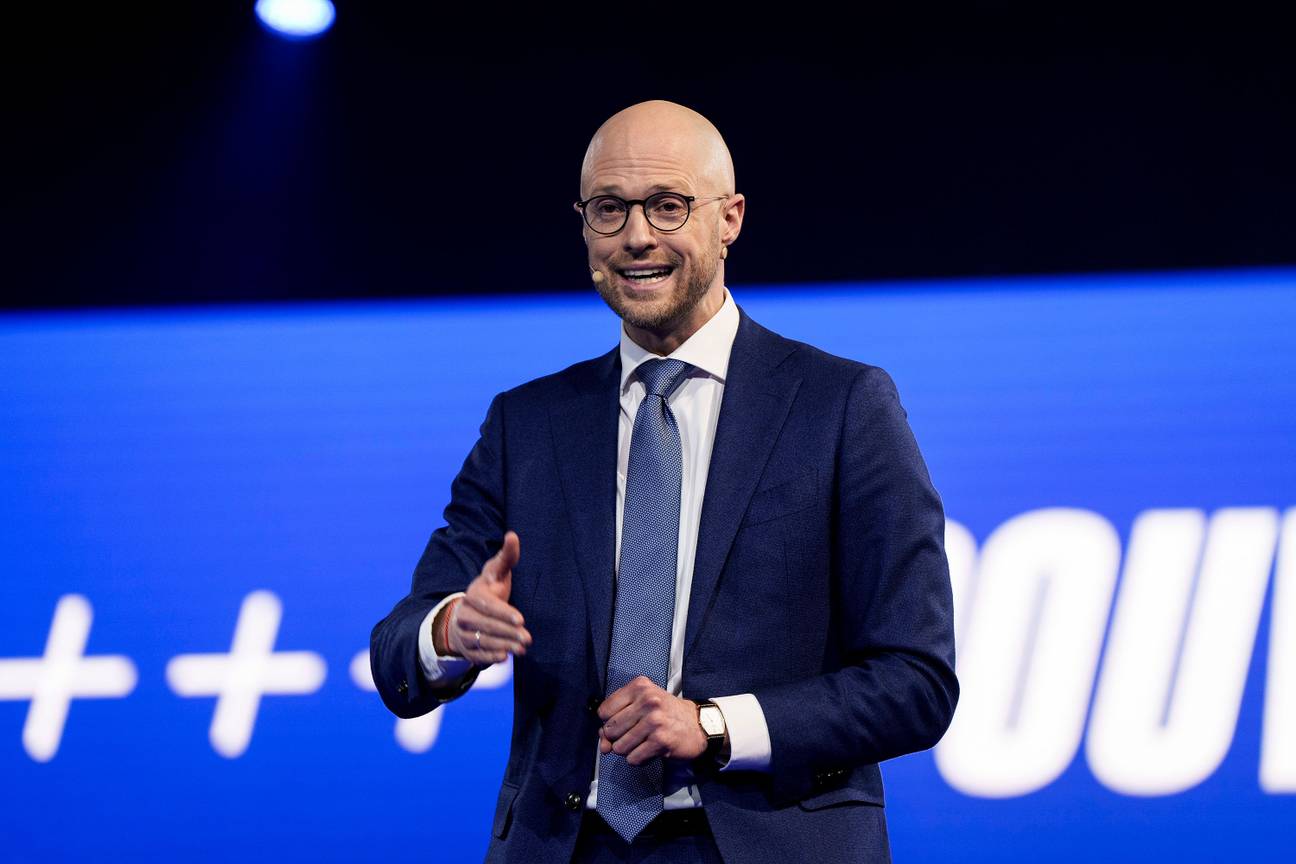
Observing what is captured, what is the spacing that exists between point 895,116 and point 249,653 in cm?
201

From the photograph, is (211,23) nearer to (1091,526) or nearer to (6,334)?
(6,334)

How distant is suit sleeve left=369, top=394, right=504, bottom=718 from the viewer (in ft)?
5.32

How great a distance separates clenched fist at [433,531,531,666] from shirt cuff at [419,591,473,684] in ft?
0.11

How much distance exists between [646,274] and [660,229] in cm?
7

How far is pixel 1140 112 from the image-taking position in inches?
124

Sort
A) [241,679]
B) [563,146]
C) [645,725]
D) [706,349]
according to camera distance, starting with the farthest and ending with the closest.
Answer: [563,146], [241,679], [706,349], [645,725]

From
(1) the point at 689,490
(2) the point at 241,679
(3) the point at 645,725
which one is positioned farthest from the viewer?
(2) the point at 241,679

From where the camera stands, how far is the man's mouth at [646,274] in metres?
1.75

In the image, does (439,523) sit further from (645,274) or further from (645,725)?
(645,725)

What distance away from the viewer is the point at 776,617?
158cm

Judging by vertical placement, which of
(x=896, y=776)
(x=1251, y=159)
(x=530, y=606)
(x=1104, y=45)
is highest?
(x=1104, y=45)

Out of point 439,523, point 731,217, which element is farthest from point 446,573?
point 439,523

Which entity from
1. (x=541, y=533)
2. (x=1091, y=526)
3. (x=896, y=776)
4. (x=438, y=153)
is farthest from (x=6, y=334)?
(x=1091, y=526)

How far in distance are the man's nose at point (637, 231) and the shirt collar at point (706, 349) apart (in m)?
0.14
